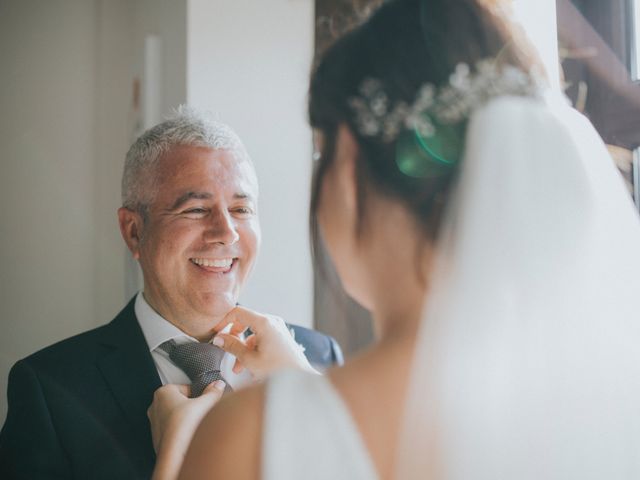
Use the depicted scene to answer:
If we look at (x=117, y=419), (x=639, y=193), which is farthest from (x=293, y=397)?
(x=639, y=193)

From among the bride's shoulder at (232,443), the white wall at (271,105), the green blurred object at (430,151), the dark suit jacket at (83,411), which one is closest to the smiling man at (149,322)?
the dark suit jacket at (83,411)

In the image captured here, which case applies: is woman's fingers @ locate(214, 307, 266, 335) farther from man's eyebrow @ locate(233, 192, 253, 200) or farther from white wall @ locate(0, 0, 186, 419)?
white wall @ locate(0, 0, 186, 419)

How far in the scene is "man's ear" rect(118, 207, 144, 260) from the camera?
1.19 metres

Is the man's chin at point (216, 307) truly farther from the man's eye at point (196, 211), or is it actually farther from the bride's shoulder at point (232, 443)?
the bride's shoulder at point (232, 443)

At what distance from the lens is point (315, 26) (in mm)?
1521

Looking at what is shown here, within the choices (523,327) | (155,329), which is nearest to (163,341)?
(155,329)

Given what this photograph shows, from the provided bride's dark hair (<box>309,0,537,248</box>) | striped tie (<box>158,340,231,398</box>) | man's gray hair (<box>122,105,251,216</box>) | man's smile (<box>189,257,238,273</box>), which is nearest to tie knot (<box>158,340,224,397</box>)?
A: striped tie (<box>158,340,231,398</box>)

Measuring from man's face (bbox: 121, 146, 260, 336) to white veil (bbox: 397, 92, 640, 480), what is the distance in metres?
0.62

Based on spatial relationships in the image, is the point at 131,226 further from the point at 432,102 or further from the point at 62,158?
the point at 432,102

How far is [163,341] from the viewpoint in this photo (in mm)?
1149

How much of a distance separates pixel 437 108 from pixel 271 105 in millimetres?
983

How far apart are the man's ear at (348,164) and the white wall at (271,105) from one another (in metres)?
0.90

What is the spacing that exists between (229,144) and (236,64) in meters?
0.41

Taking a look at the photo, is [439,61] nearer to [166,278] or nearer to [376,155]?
[376,155]
